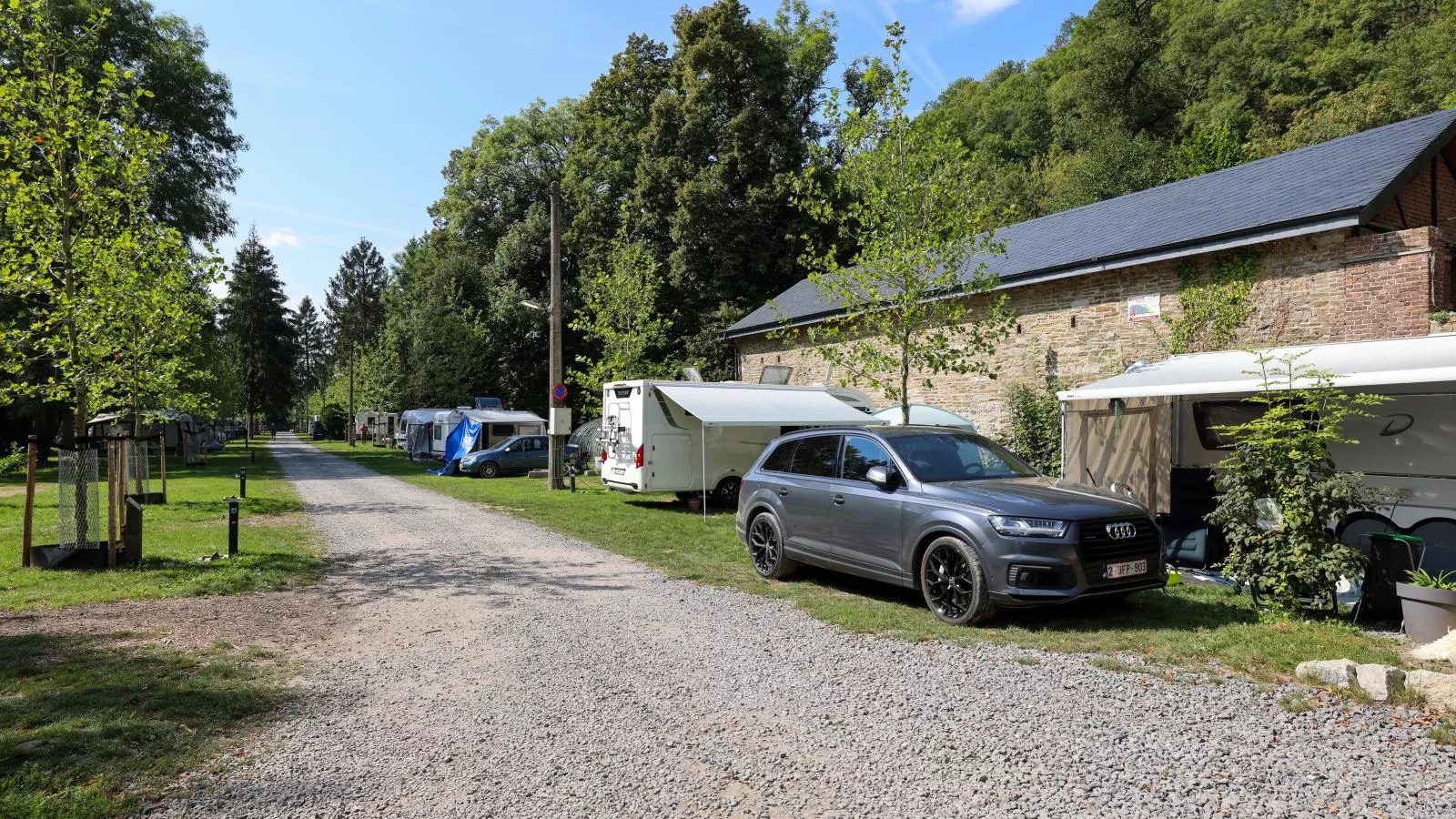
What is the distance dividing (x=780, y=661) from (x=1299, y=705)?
2971 mm

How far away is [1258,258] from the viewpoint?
13203 mm

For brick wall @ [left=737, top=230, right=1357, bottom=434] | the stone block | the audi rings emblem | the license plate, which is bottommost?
the stone block

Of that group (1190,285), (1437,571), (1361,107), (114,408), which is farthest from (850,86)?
(1437,571)

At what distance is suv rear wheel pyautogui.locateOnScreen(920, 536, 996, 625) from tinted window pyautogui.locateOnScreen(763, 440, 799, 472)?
2293 millimetres

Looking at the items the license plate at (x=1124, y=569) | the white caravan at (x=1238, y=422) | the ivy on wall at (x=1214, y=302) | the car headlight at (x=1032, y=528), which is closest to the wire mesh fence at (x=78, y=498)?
the car headlight at (x=1032, y=528)

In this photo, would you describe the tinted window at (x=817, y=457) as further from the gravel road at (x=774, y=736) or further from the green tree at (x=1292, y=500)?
the green tree at (x=1292, y=500)

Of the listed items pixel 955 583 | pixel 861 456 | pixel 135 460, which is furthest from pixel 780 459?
pixel 135 460

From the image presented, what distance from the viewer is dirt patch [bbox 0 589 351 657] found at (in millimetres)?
→ 6270

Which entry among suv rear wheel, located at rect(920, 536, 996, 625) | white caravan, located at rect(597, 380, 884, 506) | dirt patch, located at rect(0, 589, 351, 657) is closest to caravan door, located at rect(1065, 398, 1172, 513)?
suv rear wheel, located at rect(920, 536, 996, 625)

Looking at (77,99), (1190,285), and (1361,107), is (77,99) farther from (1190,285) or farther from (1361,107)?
(1361,107)

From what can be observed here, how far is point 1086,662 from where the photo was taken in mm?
5461

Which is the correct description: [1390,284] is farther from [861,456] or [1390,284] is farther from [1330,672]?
[1330,672]

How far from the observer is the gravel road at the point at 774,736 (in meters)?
3.50

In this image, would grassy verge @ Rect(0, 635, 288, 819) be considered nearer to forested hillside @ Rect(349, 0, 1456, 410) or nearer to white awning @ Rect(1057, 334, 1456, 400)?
white awning @ Rect(1057, 334, 1456, 400)
